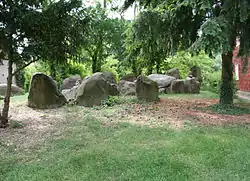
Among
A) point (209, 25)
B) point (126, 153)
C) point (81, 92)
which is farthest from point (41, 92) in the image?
point (209, 25)

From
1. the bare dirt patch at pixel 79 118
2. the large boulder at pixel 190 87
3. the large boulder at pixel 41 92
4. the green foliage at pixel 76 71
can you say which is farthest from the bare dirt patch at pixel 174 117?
the green foliage at pixel 76 71

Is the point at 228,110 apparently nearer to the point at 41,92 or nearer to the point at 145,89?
the point at 145,89

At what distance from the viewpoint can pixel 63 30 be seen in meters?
5.21

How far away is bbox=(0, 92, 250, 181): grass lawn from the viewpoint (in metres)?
2.73

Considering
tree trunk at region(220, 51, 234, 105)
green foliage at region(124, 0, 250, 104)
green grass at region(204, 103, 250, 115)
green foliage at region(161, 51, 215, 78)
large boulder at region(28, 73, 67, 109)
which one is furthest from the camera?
green foliage at region(161, 51, 215, 78)

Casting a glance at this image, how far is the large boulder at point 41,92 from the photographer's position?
7.05 metres

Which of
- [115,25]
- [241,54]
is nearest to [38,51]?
[241,54]

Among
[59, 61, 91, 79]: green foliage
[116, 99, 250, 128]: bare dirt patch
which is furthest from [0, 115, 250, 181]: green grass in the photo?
[59, 61, 91, 79]: green foliage

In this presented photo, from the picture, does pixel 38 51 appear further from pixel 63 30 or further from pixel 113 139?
pixel 113 139

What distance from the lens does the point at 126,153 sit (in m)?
3.35

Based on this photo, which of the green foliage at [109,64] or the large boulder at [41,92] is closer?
the large boulder at [41,92]

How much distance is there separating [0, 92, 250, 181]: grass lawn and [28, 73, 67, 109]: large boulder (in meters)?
2.36

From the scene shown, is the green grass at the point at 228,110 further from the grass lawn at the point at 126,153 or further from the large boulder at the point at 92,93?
the large boulder at the point at 92,93

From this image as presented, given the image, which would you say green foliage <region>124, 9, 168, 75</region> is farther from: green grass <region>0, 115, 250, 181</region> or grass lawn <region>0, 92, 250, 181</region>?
green grass <region>0, 115, 250, 181</region>
